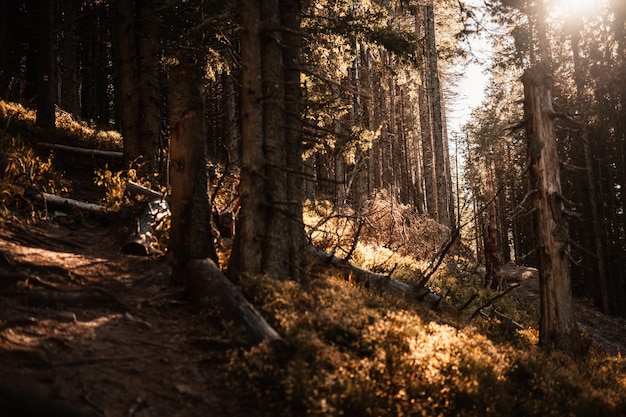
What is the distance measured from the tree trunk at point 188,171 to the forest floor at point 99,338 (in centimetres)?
56

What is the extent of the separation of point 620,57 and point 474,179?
812 inches

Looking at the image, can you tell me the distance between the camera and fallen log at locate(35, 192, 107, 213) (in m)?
8.30

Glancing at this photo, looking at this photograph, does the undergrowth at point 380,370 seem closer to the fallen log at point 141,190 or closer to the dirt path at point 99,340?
the dirt path at point 99,340

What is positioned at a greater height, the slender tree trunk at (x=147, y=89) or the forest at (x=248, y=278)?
the slender tree trunk at (x=147, y=89)

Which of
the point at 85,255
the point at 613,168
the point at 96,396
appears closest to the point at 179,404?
the point at 96,396

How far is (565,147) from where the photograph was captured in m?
26.3

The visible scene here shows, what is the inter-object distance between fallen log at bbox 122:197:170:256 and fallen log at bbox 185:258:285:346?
1.52 meters

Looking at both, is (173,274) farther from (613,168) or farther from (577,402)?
(613,168)

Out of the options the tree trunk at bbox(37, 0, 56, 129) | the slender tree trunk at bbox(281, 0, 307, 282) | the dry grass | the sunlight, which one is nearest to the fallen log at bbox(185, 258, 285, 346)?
the slender tree trunk at bbox(281, 0, 307, 282)

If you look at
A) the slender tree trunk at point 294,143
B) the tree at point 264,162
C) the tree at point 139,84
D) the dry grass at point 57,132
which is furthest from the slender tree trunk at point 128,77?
the tree at point 264,162

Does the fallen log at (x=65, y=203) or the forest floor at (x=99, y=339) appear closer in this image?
the forest floor at (x=99, y=339)

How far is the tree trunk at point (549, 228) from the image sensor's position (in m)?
8.81

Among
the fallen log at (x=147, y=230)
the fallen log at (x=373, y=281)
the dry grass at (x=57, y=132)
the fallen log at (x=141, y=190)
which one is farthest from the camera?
the dry grass at (x=57, y=132)

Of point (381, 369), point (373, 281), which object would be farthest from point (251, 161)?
point (373, 281)
